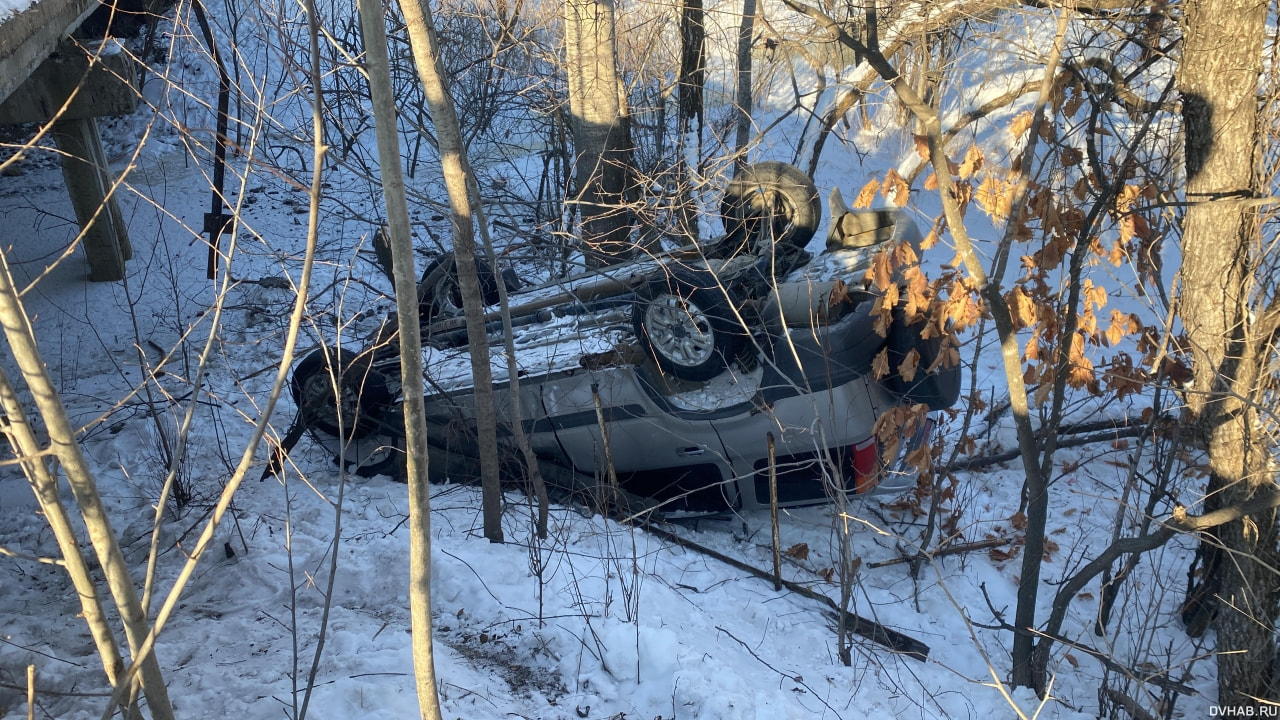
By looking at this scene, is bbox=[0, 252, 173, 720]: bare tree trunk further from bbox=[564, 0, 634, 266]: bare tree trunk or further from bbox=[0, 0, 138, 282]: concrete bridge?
bbox=[564, 0, 634, 266]: bare tree trunk

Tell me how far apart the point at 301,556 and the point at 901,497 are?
4.17 m

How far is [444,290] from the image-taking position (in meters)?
6.21

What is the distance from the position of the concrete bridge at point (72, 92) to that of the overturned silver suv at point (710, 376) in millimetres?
2187

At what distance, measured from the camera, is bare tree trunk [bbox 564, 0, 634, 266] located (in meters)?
6.81

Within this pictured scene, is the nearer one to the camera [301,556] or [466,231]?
[466,231]

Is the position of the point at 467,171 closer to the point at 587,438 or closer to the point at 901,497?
the point at 587,438

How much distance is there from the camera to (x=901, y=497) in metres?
6.13

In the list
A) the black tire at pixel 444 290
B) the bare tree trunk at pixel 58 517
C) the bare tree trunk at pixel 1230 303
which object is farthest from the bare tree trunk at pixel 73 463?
the bare tree trunk at pixel 1230 303

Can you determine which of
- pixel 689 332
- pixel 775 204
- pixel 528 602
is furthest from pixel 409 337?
pixel 775 204

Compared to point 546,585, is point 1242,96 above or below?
above

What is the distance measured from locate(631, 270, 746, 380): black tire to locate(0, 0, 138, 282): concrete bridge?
3145 millimetres

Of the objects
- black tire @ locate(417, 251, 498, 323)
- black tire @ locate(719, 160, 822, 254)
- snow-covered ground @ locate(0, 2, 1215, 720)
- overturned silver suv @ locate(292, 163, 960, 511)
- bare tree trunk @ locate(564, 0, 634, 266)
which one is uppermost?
bare tree trunk @ locate(564, 0, 634, 266)

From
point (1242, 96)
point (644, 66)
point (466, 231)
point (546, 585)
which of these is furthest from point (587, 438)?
point (644, 66)

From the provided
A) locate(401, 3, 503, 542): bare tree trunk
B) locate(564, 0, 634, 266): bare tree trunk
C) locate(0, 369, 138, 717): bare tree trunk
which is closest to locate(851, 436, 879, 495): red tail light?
locate(401, 3, 503, 542): bare tree trunk
